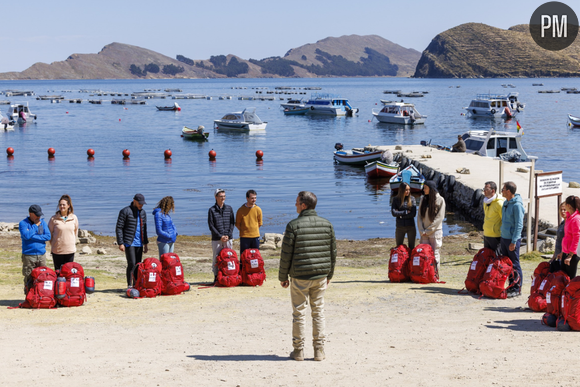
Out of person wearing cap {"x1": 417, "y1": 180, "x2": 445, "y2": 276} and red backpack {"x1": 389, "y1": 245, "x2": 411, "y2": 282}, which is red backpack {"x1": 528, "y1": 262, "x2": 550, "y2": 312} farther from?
red backpack {"x1": 389, "y1": 245, "x2": 411, "y2": 282}

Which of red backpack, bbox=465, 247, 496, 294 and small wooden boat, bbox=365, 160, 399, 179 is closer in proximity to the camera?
red backpack, bbox=465, 247, 496, 294

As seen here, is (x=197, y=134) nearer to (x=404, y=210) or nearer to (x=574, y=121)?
(x=574, y=121)

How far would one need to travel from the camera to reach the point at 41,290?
1050 cm

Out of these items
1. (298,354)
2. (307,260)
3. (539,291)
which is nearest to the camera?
(307,260)

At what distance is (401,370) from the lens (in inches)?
287

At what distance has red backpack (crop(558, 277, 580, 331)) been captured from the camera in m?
8.66

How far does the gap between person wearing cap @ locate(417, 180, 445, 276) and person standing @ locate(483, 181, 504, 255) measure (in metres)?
0.90

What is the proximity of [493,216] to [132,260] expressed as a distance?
6881mm

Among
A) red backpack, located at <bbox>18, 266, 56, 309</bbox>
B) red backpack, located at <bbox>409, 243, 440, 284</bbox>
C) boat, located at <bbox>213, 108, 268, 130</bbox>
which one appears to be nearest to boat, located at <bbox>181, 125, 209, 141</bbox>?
boat, located at <bbox>213, 108, 268, 130</bbox>

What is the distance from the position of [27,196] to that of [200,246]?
18.5 meters

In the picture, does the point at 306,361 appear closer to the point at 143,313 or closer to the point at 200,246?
the point at 143,313

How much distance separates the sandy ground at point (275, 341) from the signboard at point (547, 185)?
2807mm

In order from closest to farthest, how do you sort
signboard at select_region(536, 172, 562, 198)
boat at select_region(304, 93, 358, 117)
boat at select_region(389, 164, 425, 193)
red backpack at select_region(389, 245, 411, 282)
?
red backpack at select_region(389, 245, 411, 282), signboard at select_region(536, 172, 562, 198), boat at select_region(389, 164, 425, 193), boat at select_region(304, 93, 358, 117)

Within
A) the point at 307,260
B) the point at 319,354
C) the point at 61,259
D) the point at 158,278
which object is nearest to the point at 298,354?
the point at 319,354
